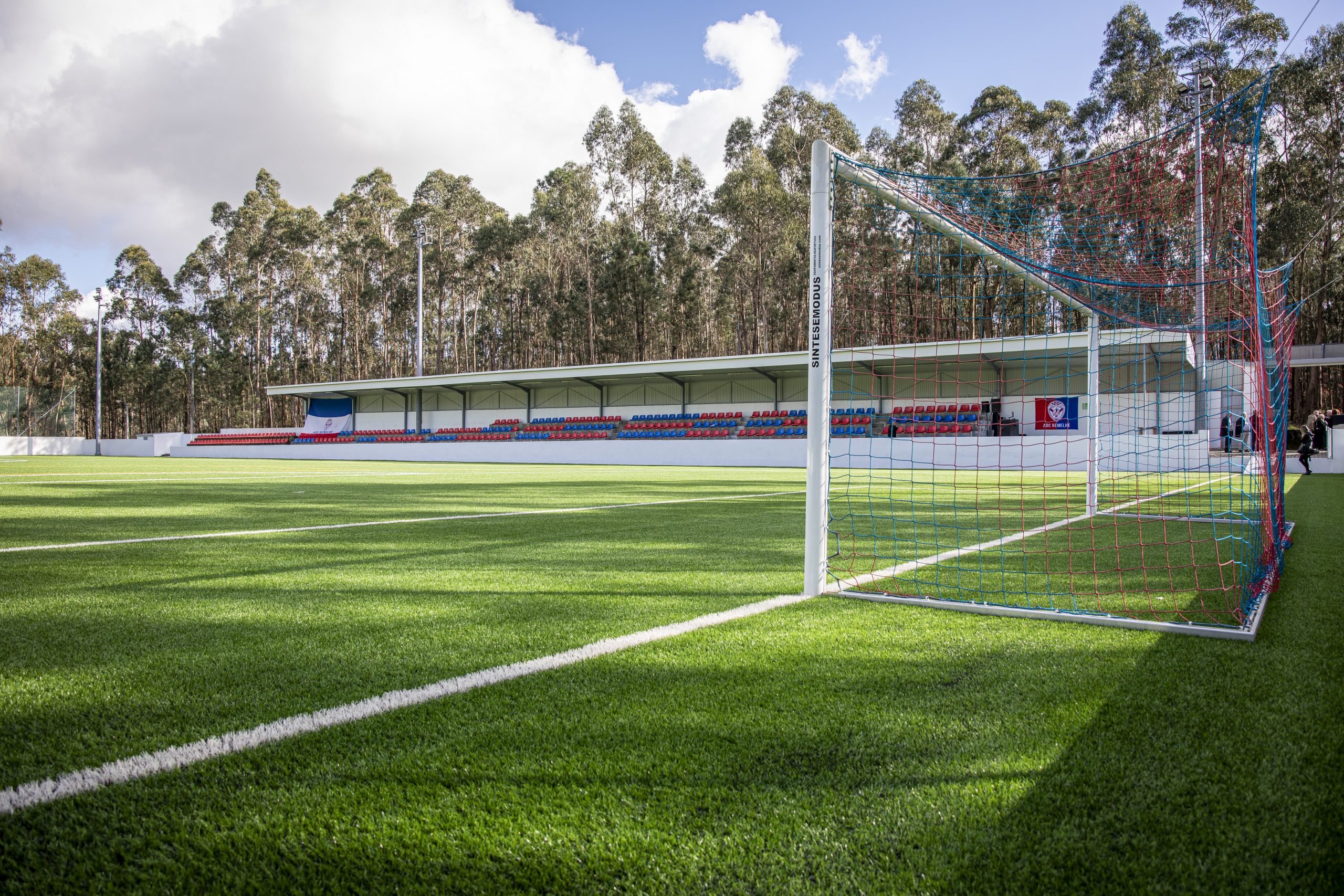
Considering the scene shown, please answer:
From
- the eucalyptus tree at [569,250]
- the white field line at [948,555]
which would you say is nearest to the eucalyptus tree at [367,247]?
the eucalyptus tree at [569,250]

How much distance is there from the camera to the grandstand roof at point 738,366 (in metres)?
20.4

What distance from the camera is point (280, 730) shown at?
1906mm

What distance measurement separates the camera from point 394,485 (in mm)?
12609

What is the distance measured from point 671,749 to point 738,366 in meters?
28.1

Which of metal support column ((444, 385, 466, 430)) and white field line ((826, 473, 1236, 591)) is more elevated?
metal support column ((444, 385, 466, 430))

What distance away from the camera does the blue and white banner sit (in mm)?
43250

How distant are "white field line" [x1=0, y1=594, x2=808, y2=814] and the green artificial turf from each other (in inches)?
2.2

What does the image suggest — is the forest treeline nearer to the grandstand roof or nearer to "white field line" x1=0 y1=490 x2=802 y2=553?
the grandstand roof

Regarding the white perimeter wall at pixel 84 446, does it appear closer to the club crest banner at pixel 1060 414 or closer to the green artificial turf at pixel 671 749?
the club crest banner at pixel 1060 414

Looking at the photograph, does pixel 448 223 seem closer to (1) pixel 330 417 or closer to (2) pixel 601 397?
(1) pixel 330 417

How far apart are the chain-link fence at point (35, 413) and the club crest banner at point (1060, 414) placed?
52118 millimetres

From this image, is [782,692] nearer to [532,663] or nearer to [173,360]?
[532,663]

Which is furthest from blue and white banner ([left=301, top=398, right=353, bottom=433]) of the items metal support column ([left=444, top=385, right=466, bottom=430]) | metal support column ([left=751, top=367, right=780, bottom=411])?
metal support column ([left=751, top=367, right=780, bottom=411])

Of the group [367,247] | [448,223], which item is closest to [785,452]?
[448,223]
